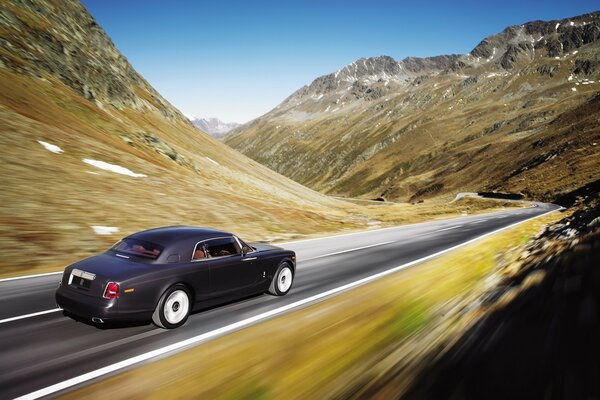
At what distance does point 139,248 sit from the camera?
21.9ft

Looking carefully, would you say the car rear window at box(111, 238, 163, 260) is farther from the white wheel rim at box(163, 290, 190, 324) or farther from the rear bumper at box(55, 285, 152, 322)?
the rear bumper at box(55, 285, 152, 322)

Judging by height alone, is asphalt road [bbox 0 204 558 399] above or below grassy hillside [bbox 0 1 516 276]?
below

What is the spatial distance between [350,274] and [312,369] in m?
5.98

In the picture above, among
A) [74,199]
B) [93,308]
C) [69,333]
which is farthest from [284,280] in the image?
[74,199]

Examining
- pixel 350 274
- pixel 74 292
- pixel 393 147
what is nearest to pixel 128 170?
pixel 350 274

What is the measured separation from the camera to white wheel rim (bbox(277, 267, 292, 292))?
8.52m

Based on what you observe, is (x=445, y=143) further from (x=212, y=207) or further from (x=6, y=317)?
(x=6, y=317)

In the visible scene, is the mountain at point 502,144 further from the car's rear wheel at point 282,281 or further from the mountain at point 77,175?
the car's rear wheel at point 282,281

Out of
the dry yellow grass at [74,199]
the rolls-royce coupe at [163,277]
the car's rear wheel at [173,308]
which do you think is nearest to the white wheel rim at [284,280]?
the rolls-royce coupe at [163,277]

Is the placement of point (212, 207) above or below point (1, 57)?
below

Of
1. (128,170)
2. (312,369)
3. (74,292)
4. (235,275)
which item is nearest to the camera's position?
(312,369)

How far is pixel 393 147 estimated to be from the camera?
179 m

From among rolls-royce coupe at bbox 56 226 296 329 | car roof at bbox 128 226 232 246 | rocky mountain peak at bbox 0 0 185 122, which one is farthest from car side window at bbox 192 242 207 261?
rocky mountain peak at bbox 0 0 185 122

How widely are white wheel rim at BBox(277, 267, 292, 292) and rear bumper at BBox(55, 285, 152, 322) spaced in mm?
3069
